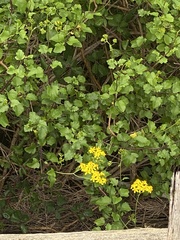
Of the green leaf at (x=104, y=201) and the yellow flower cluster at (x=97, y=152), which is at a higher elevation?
the yellow flower cluster at (x=97, y=152)

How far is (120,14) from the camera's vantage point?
302cm

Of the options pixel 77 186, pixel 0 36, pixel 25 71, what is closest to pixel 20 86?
pixel 25 71

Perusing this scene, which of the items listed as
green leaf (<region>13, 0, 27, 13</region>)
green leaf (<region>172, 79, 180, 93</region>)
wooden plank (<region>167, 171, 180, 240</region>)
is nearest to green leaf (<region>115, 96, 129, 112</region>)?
green leaf (<region>172, 79, 180, 93</region>)

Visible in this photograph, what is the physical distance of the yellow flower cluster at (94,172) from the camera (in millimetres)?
2686

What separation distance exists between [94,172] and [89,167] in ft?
0.16

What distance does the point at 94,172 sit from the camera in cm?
273

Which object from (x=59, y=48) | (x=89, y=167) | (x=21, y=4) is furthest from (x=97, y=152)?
(x=21, y=4)

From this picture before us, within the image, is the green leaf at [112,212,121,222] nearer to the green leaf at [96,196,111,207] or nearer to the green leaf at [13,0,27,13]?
the green leaf at [96,196,111,207]

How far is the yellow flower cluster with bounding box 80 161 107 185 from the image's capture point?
269 centimetres

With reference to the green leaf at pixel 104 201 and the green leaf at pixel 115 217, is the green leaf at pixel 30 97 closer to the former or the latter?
the green leaf at pixel 104 201

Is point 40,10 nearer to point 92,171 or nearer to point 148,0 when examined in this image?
point 148,0

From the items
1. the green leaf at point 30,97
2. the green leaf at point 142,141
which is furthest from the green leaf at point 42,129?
the green leaf at point 142,141

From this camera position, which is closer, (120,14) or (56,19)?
(56,19)

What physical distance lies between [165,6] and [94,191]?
1120mm
